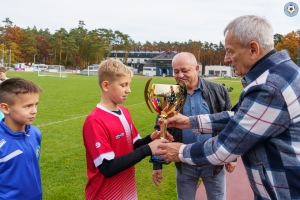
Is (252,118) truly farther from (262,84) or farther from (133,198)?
(133,198)

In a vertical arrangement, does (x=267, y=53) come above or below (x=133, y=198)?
above

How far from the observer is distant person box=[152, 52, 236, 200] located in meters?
3.32

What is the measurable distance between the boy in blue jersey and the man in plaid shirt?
5.23 ft

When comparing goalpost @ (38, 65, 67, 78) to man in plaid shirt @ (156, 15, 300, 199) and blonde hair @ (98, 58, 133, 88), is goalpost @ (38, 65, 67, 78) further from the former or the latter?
man in plaid shirt @ (156, 15, 300, 199)

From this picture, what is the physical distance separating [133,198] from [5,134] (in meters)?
1.26

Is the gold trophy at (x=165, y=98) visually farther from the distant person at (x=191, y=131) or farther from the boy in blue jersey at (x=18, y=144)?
the boy in blue jersey at (x=18, y=144)

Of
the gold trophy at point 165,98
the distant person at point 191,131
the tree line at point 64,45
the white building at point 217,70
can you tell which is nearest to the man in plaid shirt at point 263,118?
the gold trophy at point 165,98

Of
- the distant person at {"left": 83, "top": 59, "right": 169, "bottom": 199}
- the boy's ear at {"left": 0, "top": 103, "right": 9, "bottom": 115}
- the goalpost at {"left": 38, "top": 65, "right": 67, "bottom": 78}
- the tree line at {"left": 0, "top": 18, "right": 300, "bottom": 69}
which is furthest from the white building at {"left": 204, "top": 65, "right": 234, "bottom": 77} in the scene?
the boy's ear at {"left": 0, "top": 103, "right": 9, "bottom": 115}

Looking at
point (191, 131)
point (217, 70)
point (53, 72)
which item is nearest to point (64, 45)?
point (53, 72)

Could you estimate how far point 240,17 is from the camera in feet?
6.34

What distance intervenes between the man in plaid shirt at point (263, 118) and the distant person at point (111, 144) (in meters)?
0.75

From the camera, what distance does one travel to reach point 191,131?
3307mm

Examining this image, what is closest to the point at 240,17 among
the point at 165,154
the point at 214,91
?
the point at 165,154

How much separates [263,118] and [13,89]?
6.90 feet
